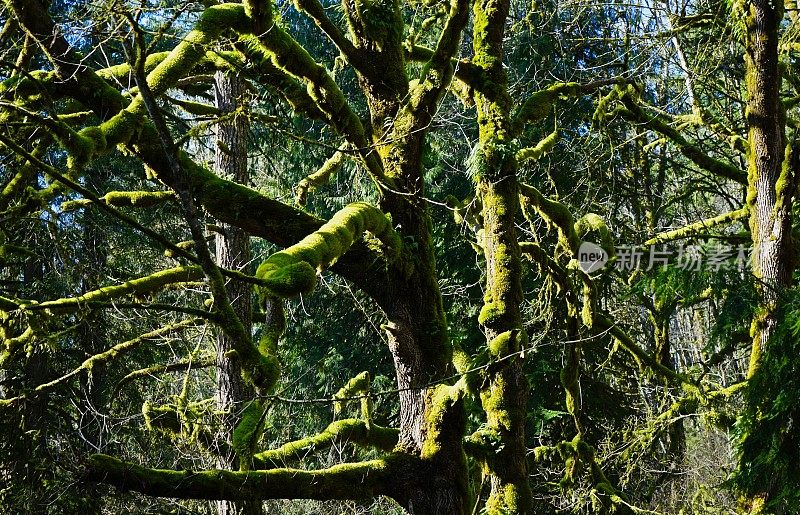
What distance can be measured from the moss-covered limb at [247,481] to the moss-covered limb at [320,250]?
1388mm

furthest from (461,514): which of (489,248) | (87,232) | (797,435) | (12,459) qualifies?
(87,232)

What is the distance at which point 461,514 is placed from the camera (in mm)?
5398

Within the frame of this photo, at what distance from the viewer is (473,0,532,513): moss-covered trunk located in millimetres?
5508

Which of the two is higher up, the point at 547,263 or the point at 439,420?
the point at 547,263

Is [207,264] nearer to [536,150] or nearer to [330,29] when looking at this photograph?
[330,29]

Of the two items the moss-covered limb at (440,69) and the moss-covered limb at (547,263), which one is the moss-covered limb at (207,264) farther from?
the moss-covered limb at (547,263)

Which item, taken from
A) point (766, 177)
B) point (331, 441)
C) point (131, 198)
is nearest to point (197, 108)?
point (131, 198)

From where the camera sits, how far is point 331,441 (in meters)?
5.68

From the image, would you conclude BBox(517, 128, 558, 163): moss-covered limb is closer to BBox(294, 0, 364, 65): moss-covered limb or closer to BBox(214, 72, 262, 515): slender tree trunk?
BBox(294, 0, 364, 65): moss-covered limb

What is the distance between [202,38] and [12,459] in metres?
3.73

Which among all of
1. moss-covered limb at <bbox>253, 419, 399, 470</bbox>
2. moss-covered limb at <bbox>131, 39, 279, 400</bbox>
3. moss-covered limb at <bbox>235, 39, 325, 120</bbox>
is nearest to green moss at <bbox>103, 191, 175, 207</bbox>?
moss-covered limb at <bbox>235, 39, 325, 120</bbox>

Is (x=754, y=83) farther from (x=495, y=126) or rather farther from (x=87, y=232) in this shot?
(x=87, y=232)

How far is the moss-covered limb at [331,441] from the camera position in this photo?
5496 mm

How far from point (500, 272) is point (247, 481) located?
2084 mm
